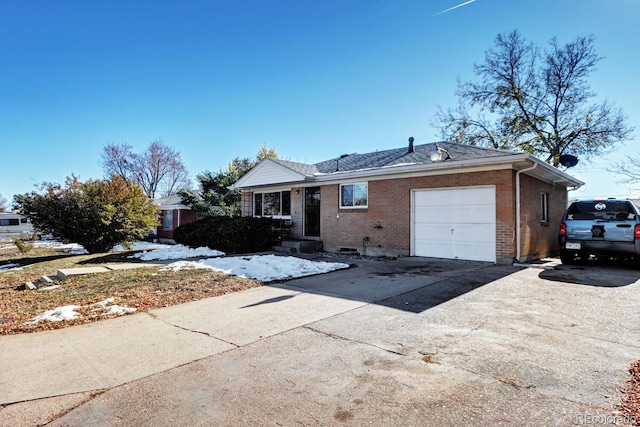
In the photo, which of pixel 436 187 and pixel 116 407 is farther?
pixel 436 187

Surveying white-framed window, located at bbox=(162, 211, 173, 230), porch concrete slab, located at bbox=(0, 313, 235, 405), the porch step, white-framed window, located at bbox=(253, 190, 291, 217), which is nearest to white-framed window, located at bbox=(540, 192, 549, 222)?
the porch step

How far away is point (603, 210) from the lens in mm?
8766

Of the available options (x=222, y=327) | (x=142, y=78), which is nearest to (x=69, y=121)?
(x=142, y=78)

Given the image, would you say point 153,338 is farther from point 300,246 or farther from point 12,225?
point 12,225

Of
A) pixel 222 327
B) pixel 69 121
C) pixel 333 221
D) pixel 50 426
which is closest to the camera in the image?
pixel 50 426

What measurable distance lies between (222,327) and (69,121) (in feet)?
72.7

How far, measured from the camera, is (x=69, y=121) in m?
20.4

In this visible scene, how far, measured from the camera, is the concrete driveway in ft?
7.86

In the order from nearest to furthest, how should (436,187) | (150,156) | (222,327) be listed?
(222,327), (436,187), (150,156)

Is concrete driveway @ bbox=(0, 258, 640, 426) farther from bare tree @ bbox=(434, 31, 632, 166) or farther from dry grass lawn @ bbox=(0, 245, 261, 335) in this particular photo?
bare tree @ bbox=(434, 31, 632, 166)

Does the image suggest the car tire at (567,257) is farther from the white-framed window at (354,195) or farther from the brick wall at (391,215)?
the white-framed window at (354,195)

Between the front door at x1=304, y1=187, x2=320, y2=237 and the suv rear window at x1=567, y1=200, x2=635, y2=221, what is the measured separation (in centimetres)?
846

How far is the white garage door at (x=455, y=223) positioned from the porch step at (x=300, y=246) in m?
3.99

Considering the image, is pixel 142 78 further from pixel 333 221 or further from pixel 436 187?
pixel 436 187
